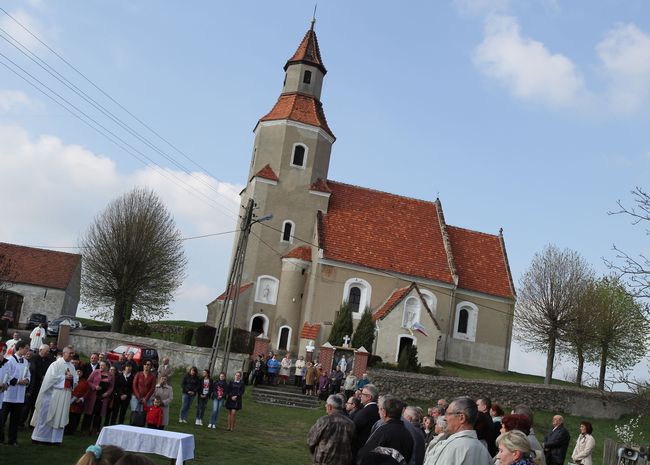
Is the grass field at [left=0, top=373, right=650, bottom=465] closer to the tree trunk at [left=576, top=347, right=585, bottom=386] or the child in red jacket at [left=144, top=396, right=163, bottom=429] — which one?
the child in red jacket at [left=144, top=396, right=163, bottom=429]

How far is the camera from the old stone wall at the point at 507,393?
31312mm

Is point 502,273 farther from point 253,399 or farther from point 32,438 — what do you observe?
point 32,438

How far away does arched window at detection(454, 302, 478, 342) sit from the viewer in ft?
145

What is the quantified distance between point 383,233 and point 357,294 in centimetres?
460

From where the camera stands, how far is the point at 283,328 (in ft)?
138

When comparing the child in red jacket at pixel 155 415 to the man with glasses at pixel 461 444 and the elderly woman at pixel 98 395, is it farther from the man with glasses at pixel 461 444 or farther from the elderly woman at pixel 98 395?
the man with glasses at pixel 461 444

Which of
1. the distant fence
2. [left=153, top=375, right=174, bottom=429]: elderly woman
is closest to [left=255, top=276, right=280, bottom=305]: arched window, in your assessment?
[left=153, top=375, right=174, bottom=429]: elderly woman

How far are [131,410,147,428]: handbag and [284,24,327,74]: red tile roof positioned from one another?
1320 inches

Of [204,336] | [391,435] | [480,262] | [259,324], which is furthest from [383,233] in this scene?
[391,435]

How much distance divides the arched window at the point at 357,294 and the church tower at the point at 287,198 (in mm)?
2620

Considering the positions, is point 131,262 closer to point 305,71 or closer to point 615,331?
point 305,71

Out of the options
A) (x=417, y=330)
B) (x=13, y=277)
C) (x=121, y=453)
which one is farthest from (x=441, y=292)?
(x=121, y=453)

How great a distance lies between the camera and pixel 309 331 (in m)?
40.1

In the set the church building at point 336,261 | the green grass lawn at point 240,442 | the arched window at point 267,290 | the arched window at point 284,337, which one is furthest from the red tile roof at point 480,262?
the green grass lawn at point 240,442
